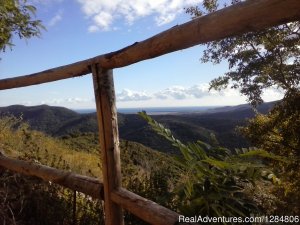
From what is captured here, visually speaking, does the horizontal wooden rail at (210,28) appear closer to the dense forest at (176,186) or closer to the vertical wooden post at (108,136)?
the vertical wooden post at (108,136)

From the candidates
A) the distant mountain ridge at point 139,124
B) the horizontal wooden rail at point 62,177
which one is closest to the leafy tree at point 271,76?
the horizontal wooden rail at point 62,177

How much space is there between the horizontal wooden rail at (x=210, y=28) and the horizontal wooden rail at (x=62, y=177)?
0.83 metres

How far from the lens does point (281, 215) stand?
1203mm

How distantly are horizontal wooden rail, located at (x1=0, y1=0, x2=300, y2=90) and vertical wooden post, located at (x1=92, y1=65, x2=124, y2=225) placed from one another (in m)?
0.11

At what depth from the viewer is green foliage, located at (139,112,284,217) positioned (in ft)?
4.49

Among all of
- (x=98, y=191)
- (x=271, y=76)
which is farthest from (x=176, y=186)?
(x=271, y=76)

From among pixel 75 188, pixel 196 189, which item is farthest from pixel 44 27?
pixel 196 189

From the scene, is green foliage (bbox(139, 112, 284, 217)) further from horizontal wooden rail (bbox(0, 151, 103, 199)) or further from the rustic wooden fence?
horizontal wooden rail (bbox(0, 151, 103, 199))

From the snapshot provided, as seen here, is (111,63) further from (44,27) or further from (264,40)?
(264,40)

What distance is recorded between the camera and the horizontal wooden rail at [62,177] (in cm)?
251

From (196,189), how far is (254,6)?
0.75 metres

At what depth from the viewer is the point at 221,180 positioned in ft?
4.78

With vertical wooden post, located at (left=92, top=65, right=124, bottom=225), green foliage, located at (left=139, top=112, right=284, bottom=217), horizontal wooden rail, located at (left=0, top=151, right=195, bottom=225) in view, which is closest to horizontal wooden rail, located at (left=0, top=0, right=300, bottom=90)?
vertical wooden post, located at (left=92, top=65, right=124, bottom=225)

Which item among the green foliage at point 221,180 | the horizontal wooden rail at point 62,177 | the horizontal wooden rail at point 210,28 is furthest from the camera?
the horizontal wooden rail at point 62,177
